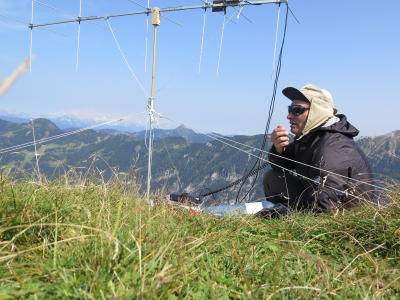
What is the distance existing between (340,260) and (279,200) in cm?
366

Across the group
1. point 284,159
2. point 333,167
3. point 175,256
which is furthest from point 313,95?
point 175,256

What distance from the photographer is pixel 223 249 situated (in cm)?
341

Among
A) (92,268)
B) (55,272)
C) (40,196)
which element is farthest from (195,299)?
(40,196)

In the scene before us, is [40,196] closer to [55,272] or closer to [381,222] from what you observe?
[55,272]

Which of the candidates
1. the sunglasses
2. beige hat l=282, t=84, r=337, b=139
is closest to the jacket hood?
beige hat l=282, t=84, r=337, b=139

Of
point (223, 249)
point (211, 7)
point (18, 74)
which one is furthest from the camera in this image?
point (211, 7)

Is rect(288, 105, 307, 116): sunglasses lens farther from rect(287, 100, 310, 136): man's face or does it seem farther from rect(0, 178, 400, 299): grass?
rect(0, 178, 400, 299): grass

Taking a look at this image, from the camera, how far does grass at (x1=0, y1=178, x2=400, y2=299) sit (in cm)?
220

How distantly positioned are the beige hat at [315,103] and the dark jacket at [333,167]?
19 cm

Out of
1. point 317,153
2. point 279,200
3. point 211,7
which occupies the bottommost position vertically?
point 279,200

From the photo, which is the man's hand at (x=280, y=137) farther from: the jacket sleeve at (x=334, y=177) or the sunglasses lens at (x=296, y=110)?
the jacket sleeve at (x=334, y=177)

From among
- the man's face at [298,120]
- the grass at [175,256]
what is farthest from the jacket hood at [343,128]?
the grass at [175,256]

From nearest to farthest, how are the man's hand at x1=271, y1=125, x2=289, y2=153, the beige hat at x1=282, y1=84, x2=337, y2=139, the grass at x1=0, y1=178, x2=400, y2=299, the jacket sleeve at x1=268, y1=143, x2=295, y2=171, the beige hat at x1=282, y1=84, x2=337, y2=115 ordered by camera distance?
the grass at x1=0, y1=178, x2=400, y2=299 → the beige hat at x1=282, y1=84, x2=337, y2=139 → the beige hat at x1=282, y1=84, x2=337, y2=115 → the man's hand at x1=271, y1=125, x2=289, y2=153 → the jacket sleeve at x1=268, y1=143, x2=295, y2=171

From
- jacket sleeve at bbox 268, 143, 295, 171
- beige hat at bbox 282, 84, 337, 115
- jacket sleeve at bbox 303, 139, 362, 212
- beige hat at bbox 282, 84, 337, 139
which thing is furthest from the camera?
jacket sleeve at bbox 268, 143, 295, 171
